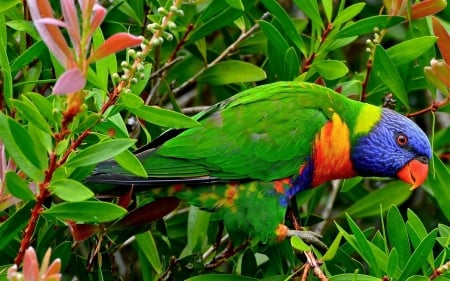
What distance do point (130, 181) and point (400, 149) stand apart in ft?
2.76

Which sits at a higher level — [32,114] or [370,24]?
[32,114]

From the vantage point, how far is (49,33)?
3.68ft

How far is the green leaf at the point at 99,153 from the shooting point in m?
1.23

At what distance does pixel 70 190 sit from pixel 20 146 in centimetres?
12

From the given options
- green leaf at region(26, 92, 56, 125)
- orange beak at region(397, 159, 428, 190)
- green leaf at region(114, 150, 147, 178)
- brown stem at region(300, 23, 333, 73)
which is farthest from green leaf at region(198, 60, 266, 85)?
green leaf at region(26, 92, 56, 125)

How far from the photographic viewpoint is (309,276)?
5.24 ft

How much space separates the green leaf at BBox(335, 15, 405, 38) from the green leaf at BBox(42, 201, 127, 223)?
0.95 metres

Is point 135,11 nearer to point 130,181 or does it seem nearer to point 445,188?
point 130,181

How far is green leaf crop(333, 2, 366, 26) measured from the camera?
1977mm

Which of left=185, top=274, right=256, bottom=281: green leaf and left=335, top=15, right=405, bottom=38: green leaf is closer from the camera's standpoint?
left=185, top=274, right=256, bottom=281: green leaf

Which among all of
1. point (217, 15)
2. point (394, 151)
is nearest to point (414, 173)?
point (394, 151)

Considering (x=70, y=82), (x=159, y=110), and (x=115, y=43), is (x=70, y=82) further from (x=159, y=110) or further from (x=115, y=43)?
(x=159, y=110)

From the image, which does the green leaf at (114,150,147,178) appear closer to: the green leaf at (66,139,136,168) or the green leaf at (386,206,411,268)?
the green leaf at (66,139,136,168)

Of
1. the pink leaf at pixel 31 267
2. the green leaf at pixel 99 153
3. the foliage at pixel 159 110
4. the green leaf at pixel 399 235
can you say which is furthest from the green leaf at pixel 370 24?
the pink leaf at pixel 31 267
